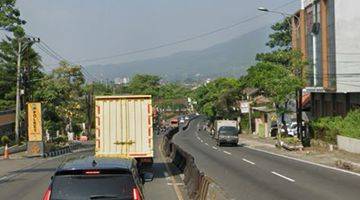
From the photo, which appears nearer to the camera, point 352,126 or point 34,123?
point 352,126

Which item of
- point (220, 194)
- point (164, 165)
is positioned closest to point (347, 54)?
point (164, 165)

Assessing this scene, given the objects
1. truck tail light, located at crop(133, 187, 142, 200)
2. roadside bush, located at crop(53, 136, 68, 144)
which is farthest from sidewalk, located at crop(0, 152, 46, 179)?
truck tail light, located at crop(133, 187, 142, 200)

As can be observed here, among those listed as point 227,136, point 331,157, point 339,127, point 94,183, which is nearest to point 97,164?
point 94,183

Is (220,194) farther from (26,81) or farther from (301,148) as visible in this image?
(26,81)

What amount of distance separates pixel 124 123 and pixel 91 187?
14557 millimetres

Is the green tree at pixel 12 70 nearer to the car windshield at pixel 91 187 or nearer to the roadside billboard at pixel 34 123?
the roadside billboard at pixel 34 123

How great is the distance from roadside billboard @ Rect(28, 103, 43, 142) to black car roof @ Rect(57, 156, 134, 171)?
42.0 m

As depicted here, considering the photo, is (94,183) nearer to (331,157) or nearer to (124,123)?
(124,123)

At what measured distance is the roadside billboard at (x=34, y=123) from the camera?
51438 millimetres

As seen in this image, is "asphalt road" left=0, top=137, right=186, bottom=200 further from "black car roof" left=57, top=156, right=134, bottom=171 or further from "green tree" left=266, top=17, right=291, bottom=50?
"green tree" left=266, top=17, right=291, bottom=50

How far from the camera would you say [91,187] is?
930 centimetres

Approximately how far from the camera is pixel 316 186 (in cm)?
2117

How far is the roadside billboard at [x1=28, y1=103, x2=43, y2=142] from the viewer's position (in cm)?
5144

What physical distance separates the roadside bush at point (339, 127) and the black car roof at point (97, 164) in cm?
2806
